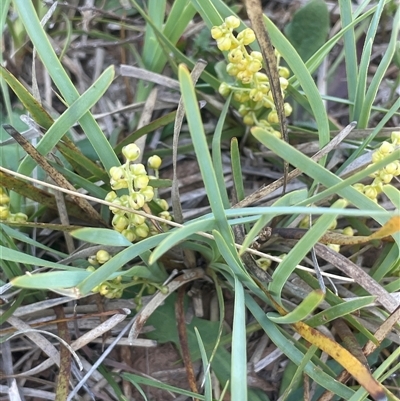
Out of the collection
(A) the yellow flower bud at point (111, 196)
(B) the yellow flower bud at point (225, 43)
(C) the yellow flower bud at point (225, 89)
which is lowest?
(A) the yellow flower bud at point (111, 196)

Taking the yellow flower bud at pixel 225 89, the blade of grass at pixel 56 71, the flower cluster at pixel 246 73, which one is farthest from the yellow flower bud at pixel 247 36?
the blade of grass at pixel 56 71

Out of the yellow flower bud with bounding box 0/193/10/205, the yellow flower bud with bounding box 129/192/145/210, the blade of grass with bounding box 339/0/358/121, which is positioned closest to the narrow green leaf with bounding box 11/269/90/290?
the yellow flower bud with bounding box 129/192/145/210

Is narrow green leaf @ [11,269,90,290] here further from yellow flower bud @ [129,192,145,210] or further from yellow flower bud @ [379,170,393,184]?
yellow flower bud @ [379,170,393,184]

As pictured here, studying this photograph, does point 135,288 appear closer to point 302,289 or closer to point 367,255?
point 302,289

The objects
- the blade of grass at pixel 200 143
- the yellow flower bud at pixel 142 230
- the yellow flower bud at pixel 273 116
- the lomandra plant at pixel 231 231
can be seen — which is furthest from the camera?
the yellow flower bud at pixel 273 116

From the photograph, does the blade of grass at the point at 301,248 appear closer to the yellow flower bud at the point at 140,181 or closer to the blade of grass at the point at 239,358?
the blade of grass at the point at 239,358

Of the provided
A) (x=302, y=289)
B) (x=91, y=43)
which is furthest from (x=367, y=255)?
(x=91, y=43)

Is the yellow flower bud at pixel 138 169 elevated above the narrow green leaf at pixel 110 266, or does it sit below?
above
